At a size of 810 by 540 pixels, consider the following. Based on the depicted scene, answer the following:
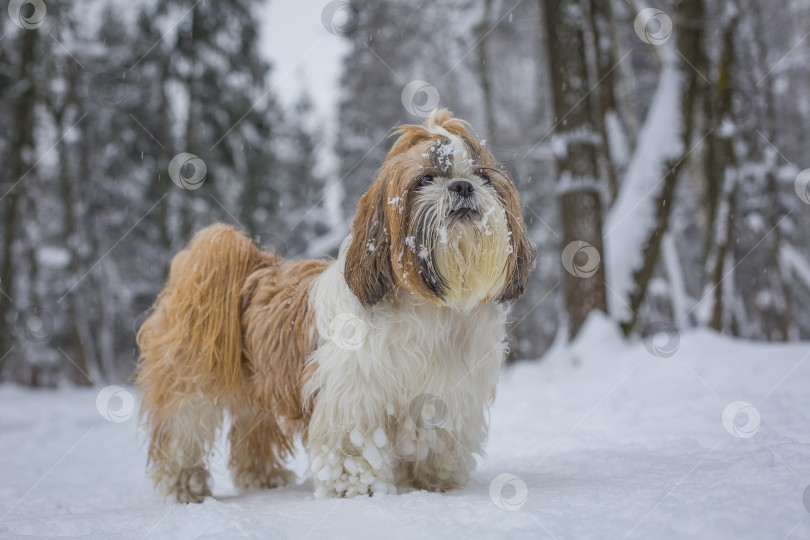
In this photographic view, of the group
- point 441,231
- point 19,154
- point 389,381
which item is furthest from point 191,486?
point 19,154

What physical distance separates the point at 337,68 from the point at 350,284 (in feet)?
66.0

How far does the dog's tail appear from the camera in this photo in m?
3.69

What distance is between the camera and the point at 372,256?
Answer: 9.94ft

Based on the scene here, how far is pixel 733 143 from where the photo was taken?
1049 cm

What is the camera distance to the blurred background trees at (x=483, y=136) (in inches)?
312

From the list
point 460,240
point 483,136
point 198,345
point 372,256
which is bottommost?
point 198,345

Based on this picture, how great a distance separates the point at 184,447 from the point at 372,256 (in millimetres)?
1766

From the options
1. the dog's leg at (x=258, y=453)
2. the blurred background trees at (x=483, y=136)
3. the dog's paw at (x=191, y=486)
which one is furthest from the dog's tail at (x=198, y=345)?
the blurred background trees at (x=483, y=136)

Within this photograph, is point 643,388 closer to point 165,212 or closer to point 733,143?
point 733,143

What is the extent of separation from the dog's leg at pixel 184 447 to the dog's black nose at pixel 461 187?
78.7 inches

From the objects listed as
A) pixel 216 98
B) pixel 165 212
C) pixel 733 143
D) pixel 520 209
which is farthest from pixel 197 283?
pixel 216 98

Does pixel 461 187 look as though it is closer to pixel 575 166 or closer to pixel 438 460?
pixel 438 460

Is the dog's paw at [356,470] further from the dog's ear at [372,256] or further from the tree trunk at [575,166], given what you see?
the tree trunk at [575,166]

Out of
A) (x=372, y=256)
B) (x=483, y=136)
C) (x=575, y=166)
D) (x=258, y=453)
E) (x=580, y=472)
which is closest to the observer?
(x=372, y=256)
